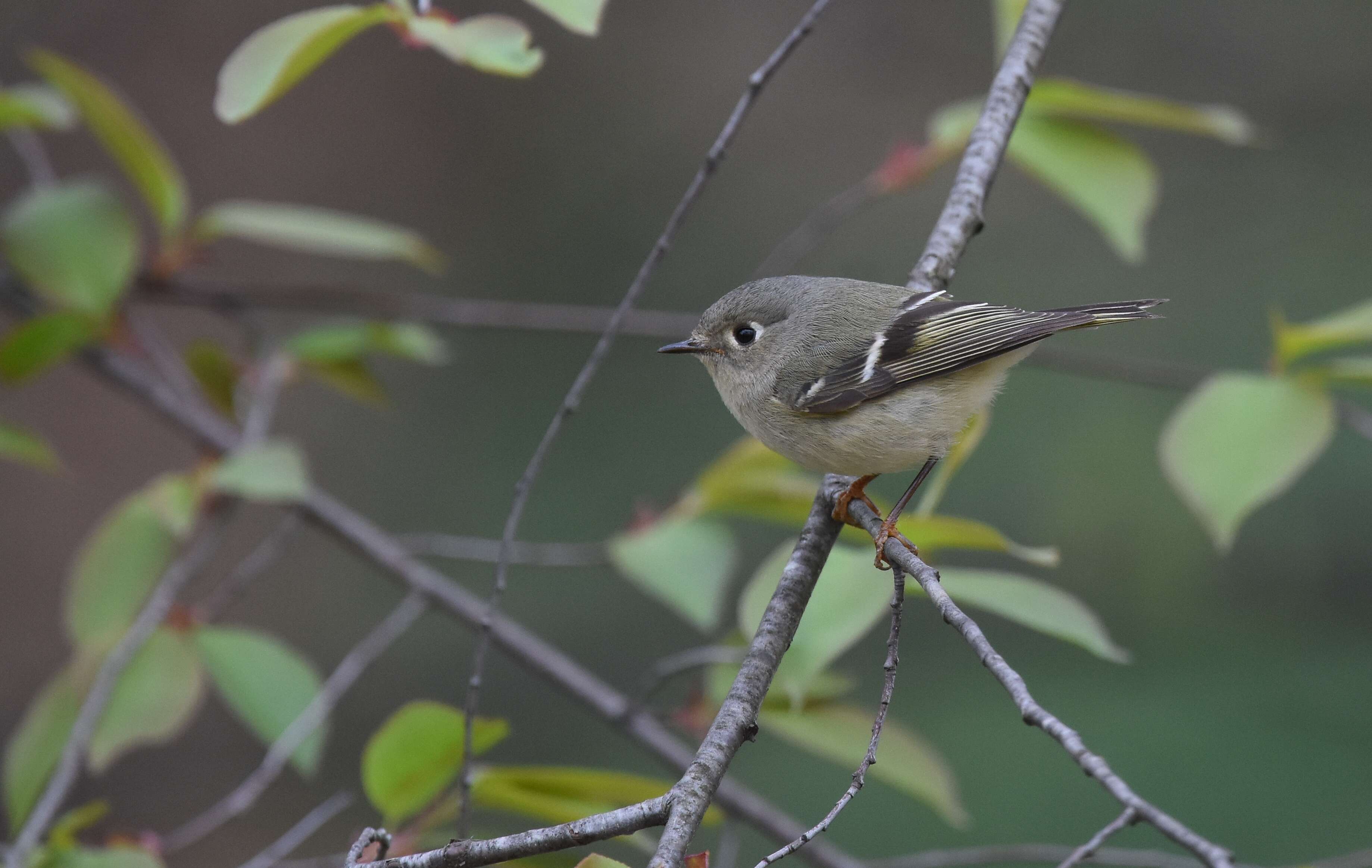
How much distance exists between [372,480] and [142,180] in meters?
1.98

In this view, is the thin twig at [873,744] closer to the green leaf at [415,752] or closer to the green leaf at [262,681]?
the green leaf at [415,752]

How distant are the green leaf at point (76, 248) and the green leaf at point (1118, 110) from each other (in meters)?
1.35

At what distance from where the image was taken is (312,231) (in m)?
1.70

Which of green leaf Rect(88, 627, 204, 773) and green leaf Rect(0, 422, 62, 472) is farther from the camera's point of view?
green leaf Rect(0, 422, 62, 472)

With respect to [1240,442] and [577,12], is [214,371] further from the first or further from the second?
[1240,442]

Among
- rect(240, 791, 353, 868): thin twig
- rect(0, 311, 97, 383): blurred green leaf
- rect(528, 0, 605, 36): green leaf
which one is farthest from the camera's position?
rect(0, 311, 97, 383): blurred green leaf

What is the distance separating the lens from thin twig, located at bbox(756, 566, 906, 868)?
73cm

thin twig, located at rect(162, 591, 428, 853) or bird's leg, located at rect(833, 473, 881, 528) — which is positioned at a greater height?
bird's leg, located at rect(833, 473, 881, 528)

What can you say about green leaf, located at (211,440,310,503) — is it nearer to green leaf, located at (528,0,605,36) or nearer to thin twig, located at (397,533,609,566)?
thin twig, located at (397,533,609,566)


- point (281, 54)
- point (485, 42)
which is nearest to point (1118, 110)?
point (485, 42)

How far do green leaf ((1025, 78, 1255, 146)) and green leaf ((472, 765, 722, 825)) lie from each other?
3.47 ft

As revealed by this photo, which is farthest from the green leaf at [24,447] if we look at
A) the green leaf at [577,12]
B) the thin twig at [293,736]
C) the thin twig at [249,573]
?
the green leaf at [577,12]

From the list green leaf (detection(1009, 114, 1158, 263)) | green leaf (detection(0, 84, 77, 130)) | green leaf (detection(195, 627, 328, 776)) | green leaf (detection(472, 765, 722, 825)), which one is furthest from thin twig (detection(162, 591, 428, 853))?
green leaf (detection(1009, 114, 1158, 263))

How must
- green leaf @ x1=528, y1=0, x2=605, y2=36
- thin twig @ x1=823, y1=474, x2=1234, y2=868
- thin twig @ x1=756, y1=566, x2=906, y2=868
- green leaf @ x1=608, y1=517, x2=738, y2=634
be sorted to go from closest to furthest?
1. thin twig @ x1=823, y1=474, x2=1234, y2=868
2. thin twig @ x1=756, y1=566, x2=906, y2=868
3. green leaf @ x1=528, y1=0, x2=605, y2=36
4. green leaf @ x1=608, y1=517, x2=738, y2=634
